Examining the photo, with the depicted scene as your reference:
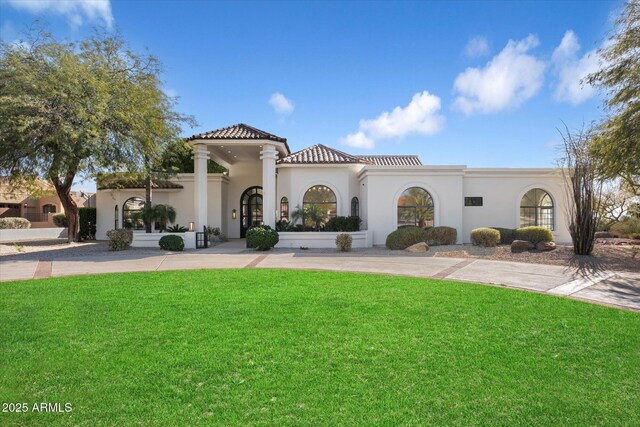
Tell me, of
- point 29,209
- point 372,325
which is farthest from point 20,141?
point 29,209

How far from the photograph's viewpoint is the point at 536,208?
19938 millimetres

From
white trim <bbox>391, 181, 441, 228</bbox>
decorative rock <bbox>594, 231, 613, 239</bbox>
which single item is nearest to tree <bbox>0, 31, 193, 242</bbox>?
white trim <bbox>391, 181, 441, 228</bbox>

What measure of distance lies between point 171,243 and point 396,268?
1094 centimetres

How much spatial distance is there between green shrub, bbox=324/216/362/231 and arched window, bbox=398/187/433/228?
2.41 meters

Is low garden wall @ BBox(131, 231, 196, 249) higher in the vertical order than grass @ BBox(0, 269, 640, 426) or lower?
higher

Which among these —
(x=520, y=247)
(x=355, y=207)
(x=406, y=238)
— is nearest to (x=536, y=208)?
(x=520, y=247)

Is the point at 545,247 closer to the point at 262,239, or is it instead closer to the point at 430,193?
the point at 430,193

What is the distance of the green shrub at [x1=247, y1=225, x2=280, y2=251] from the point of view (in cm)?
1695

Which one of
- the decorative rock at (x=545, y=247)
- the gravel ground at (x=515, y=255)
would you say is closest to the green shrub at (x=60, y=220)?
the gravel ground at (x=515, y=255)

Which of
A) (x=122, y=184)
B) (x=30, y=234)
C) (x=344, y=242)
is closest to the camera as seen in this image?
(x=344, y=242)

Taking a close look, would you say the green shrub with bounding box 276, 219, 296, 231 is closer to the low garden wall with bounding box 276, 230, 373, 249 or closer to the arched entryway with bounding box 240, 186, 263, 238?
the low garden wall with bounding box 276, 230, 373, 249

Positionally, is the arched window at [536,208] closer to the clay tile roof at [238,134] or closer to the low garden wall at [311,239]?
the low garden wall at [311,239]

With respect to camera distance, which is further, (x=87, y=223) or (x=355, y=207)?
(x=87, y=223)

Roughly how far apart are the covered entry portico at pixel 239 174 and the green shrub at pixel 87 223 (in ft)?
26.6
